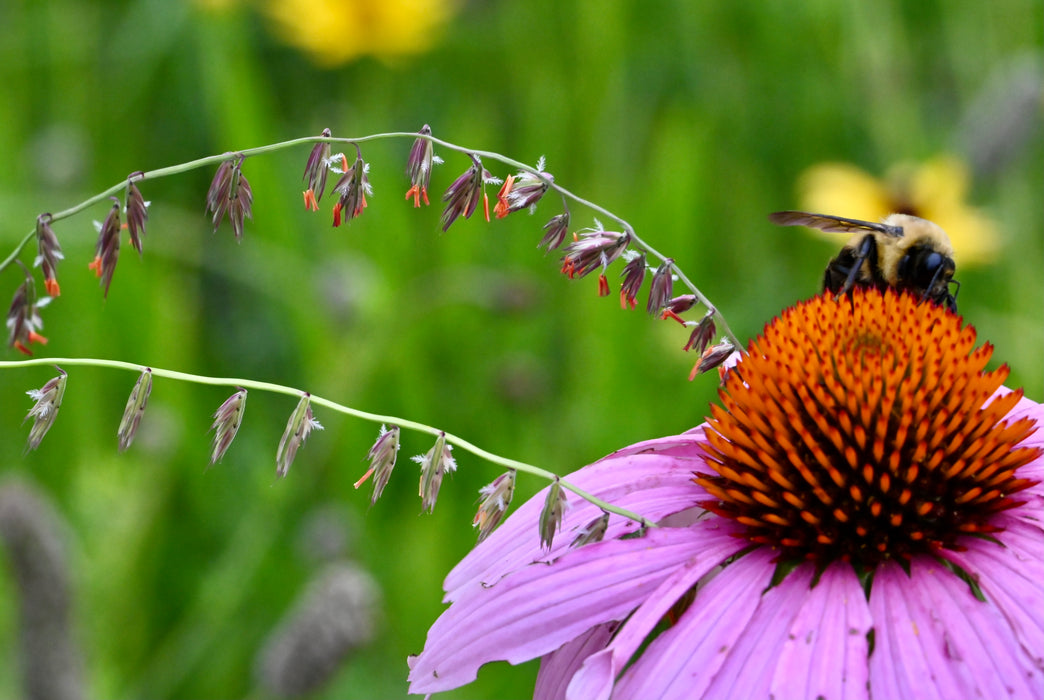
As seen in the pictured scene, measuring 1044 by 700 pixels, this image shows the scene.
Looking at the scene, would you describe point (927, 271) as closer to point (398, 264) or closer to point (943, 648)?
point (943, 648)

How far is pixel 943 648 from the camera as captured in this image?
0.60m

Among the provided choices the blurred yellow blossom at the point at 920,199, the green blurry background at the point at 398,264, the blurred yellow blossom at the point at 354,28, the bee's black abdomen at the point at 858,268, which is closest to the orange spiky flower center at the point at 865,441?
the bee's black abdomen at the point at 858,268

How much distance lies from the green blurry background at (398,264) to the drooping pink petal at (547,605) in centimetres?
64

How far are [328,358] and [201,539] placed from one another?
338mm

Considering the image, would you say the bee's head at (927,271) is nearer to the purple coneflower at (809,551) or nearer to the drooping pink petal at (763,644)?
the purple coneflower at (809,551)

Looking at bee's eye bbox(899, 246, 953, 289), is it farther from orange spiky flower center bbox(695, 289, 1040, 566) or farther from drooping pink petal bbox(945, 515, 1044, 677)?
drooping pink petal bbox(945, 515, 1044, 677)

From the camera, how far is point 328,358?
1913 mm

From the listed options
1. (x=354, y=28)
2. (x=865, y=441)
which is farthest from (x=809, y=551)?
(x=354, y=28)

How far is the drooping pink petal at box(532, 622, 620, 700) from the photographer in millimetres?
724

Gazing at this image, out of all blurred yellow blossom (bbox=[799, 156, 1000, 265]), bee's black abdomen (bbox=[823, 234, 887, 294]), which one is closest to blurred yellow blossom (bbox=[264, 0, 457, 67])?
blurred yellow blossom (bbox=[799, 156, 1000, 265])

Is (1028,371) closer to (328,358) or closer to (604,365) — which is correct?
(604,365)

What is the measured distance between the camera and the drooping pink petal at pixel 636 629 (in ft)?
1.95

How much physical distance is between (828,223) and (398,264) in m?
1.32

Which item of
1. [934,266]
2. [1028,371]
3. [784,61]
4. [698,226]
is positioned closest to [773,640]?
[934,266]
